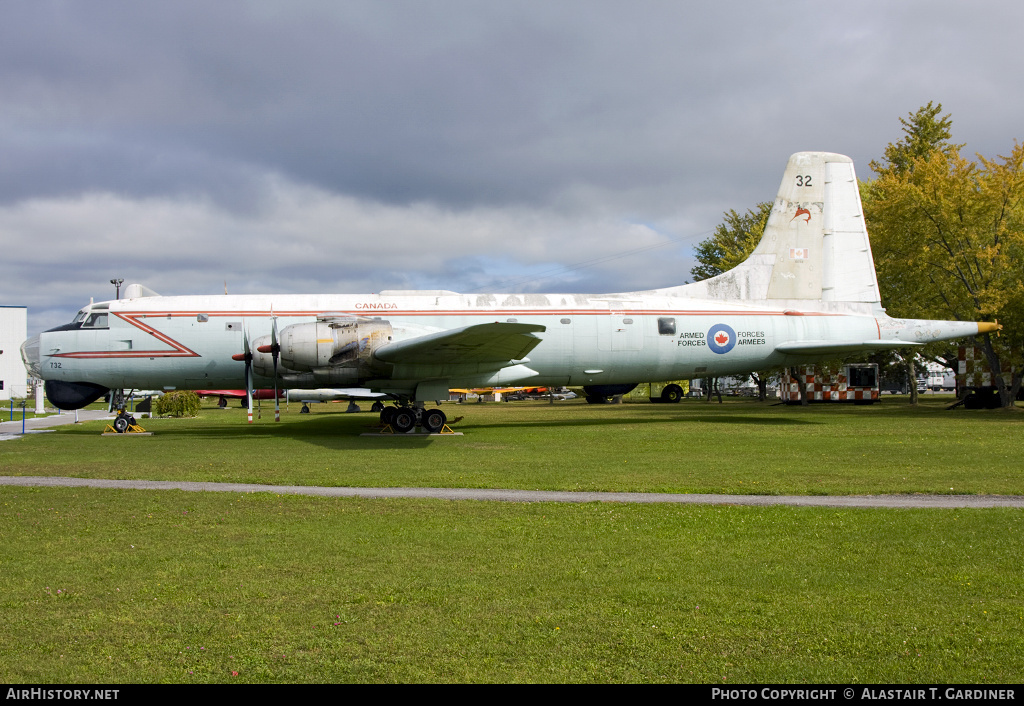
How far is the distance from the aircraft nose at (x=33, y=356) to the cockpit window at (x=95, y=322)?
5.07 ft

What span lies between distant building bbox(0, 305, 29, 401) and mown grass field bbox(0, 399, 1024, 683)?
238ft

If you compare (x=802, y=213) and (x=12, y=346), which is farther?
(x=12, y=346)

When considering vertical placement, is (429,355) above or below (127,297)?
below

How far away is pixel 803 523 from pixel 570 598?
4.05 metres

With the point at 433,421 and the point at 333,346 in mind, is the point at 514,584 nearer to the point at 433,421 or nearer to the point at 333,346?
the point at 333,346

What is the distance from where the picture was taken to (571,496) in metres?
10.7

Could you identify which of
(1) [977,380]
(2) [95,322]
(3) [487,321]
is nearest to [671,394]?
(1) [977,380]

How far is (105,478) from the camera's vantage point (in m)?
12.6

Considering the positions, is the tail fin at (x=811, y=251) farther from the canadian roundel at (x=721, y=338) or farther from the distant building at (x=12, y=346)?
the distant building at (x=12, y=346)

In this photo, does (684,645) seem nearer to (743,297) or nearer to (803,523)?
(803,523)

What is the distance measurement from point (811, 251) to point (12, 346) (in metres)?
76.0

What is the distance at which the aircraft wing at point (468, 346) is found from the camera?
59.1 feet

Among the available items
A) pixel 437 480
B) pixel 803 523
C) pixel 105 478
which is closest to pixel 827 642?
pixel 803 523

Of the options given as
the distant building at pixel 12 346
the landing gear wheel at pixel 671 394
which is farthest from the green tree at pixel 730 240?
the distant building at pixel 12 346
